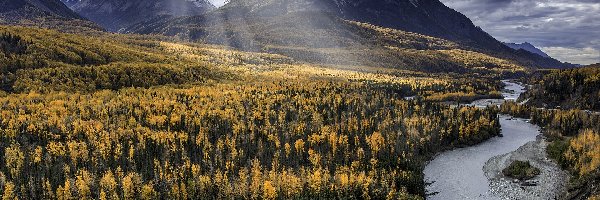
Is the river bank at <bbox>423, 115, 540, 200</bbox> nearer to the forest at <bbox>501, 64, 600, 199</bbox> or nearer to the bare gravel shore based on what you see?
the bare gravel shore

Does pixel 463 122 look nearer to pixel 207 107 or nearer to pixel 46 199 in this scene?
pixel 207 107

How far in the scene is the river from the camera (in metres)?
98.6

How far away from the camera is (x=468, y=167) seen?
116 meters

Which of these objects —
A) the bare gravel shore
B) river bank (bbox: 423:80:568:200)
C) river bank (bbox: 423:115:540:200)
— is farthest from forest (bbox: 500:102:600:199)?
river bank (bbox: 423:115:540:200)

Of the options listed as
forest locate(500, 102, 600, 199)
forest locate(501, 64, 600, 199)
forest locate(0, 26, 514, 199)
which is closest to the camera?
forest locate(500, 102, 600, 199)

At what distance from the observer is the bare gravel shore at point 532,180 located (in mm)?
96375

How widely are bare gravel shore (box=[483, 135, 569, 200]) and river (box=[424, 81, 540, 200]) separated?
6.77 ft

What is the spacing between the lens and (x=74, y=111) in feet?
488

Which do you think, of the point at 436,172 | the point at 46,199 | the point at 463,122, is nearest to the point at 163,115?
the point at 46,199

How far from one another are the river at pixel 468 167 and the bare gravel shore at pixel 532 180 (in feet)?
6.77

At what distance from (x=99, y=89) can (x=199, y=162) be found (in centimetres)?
10523

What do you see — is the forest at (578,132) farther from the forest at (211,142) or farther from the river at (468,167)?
the forest at (211,142)

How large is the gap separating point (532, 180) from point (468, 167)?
15184 mm

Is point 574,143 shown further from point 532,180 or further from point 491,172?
point 491,172
